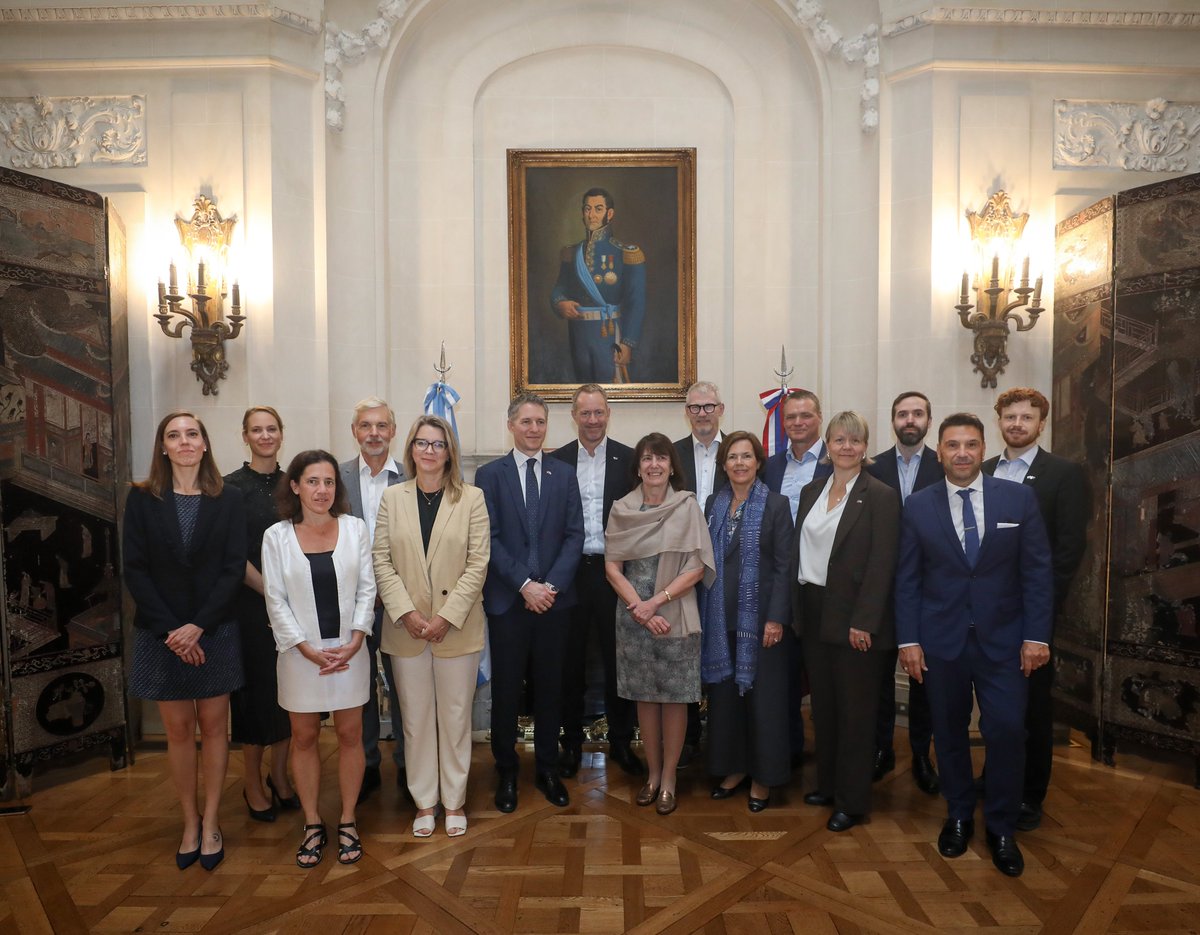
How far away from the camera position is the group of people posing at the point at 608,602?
3.24 meters

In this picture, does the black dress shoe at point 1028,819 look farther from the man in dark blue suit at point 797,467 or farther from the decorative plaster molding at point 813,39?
the decorative plaster molding at point 813,39

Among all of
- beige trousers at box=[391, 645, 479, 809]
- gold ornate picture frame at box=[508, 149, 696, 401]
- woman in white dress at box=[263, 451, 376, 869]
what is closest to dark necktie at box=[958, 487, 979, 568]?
beige trousers at box=[391, 645, 479, 809]

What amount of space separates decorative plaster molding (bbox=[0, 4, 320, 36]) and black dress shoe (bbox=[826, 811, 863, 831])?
17.8 feet

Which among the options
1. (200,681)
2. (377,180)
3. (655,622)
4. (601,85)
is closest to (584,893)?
(655,622)

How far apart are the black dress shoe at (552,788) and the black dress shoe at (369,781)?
0.78 meters

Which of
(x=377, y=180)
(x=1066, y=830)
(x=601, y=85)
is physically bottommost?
(x=1066, y=830)

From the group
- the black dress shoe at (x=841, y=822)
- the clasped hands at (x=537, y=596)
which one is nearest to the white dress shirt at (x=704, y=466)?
the clasped hands at (x=537, y=596)

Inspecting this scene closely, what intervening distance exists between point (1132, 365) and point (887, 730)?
230cm

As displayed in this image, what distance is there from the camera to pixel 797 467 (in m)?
4.14

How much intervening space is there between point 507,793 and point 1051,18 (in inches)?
217

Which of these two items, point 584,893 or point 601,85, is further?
point 601,85

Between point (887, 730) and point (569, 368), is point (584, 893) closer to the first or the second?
point (887, 730)

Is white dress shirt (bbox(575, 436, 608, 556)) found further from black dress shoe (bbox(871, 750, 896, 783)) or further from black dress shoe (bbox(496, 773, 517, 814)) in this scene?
black dress shoe (bbox(871, 750, 896, 783))

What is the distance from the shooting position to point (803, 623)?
3.68 meters
